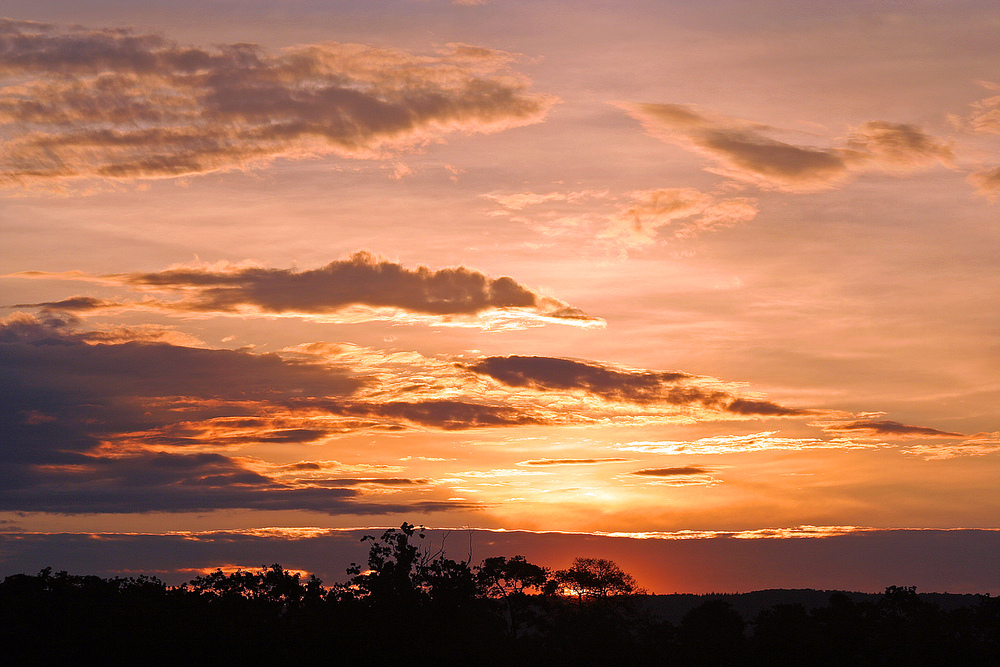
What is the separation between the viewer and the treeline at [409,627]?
6269cm

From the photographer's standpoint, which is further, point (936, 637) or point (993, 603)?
point (993, 603)

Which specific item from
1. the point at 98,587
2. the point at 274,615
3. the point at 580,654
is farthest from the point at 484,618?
the point at 98,587

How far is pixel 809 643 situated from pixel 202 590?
49.6 metres

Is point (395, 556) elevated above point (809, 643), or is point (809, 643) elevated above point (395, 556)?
point (395, 556)

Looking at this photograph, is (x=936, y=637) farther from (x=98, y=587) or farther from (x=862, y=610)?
(x=98, y=587)

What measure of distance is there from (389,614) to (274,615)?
1026 centimetres

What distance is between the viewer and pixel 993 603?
9450 cm

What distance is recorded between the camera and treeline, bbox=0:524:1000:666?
206ft

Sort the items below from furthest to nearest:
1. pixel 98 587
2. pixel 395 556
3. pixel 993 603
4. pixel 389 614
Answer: pixel 993 603, pixel 395 556, pixel 98 587, pixel 389 614

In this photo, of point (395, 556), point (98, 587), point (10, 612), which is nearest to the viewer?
point (10, 612)

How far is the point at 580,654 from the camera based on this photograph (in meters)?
76.5

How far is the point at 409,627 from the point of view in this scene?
70.3 meters

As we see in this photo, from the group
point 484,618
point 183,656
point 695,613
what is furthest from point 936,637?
point 183,656

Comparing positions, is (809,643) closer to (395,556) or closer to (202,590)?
(395,556)
